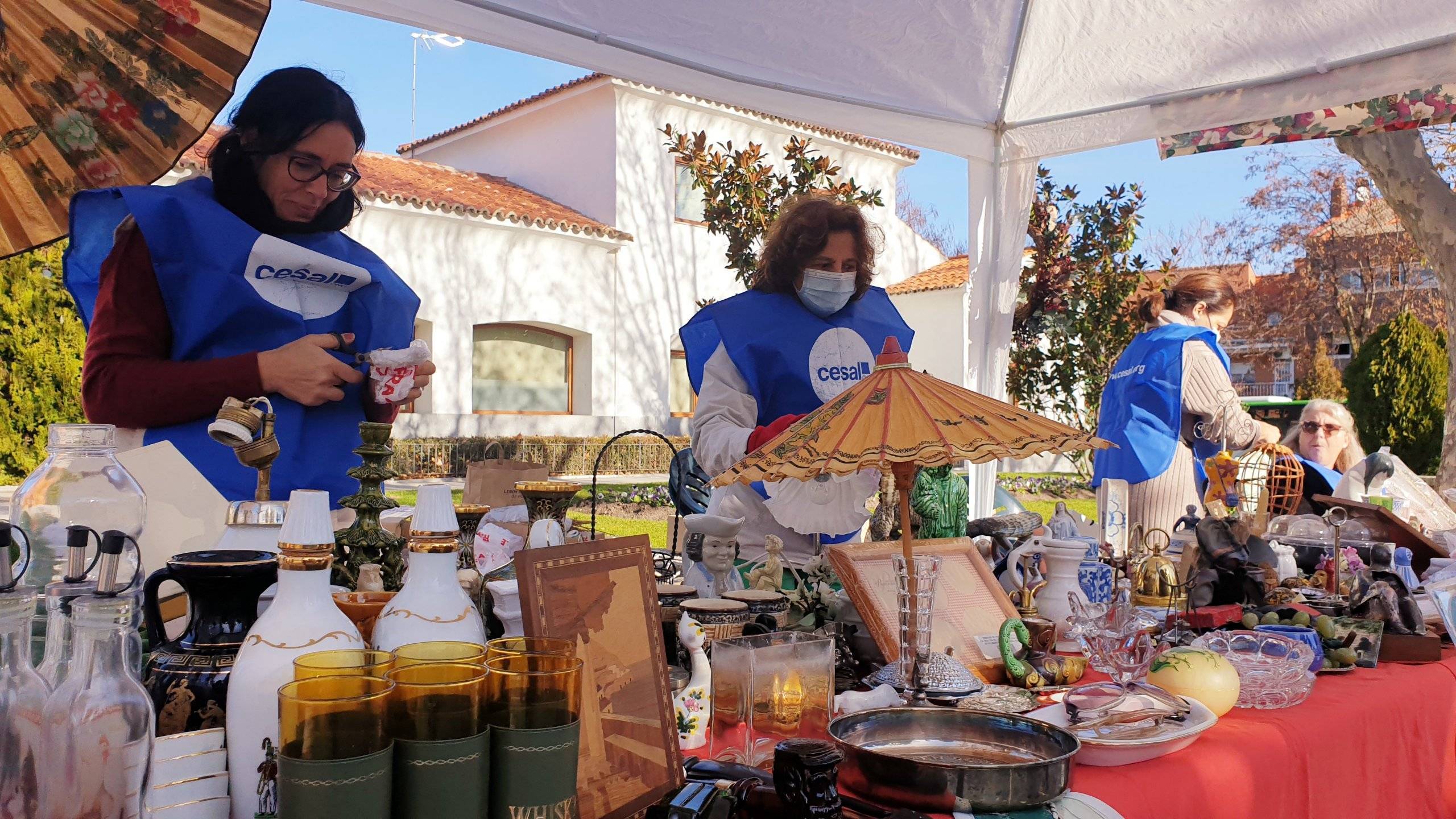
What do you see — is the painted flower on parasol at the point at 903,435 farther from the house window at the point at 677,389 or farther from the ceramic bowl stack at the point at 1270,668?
the house window at the point at 677,389

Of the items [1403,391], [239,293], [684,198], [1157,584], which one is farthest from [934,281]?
[239,293]

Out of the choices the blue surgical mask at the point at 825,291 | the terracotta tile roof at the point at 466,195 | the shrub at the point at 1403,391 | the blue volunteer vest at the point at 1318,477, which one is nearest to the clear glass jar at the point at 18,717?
the blue surgical mask at the point at 825,291

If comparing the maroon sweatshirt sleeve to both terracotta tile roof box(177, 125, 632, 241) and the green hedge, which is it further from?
terracotta tile roof box(177, 125, 632, 241)

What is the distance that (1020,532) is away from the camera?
8.29ft

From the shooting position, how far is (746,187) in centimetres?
550

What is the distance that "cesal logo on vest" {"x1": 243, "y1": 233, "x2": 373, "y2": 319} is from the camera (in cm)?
204

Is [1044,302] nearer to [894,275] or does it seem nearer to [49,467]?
[49,467]

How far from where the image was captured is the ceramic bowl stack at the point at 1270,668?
65.9 inches

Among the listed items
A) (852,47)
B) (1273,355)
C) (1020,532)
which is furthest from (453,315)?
(1273,355)

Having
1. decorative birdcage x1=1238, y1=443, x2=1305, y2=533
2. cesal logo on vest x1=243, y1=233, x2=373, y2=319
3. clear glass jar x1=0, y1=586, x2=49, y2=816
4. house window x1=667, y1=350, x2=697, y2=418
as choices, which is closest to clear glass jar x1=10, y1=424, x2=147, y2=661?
clear glass jar x1=0, y1=586, x2=49, y2=816

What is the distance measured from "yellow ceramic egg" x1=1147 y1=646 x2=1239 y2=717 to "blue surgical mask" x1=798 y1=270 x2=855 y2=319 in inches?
64.0

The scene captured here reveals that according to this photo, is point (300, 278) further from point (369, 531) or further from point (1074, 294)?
point (1074, 294)

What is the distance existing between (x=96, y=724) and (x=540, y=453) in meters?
12.4

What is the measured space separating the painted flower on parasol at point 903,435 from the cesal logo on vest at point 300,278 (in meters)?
1.12
